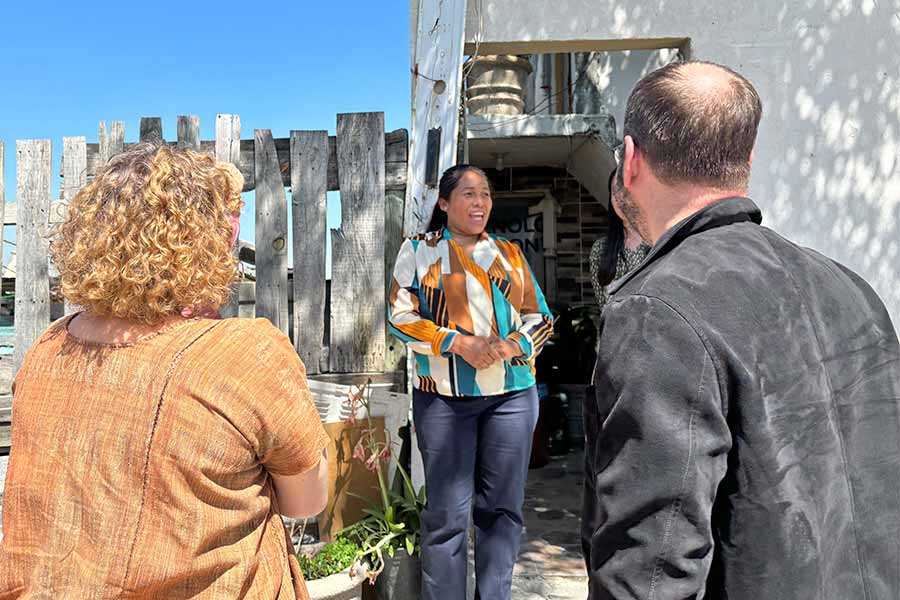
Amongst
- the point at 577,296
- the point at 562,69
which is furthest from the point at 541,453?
the point at 562,69

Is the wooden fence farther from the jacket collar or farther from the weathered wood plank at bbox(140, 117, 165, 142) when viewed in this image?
the jacket collar

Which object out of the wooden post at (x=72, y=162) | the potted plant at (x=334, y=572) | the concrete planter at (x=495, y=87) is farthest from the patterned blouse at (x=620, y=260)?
the concrete planter at (x=495, y=87)

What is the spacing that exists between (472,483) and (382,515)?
65 centimetres

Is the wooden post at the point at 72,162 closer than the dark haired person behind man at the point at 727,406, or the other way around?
the dark haired person behind man at the point at 727,406

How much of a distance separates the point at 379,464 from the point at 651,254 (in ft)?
8.30

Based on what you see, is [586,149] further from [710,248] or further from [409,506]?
[710,248]

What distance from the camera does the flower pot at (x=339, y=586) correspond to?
301cm

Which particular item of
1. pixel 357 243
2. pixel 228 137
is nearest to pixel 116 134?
pixel 228 137

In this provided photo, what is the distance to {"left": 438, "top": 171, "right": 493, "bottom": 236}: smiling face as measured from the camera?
127 inches

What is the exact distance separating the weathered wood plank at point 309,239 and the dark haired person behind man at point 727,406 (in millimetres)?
2732

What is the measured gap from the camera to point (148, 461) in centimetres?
135

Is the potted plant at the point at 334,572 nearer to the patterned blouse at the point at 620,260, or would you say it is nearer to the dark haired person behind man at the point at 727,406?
the patterned blouse at the point at 620,260

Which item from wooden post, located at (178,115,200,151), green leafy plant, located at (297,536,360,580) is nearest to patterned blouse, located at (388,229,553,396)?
green leafy plant, located at (297,536,360,580)

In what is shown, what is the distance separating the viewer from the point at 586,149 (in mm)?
7133
